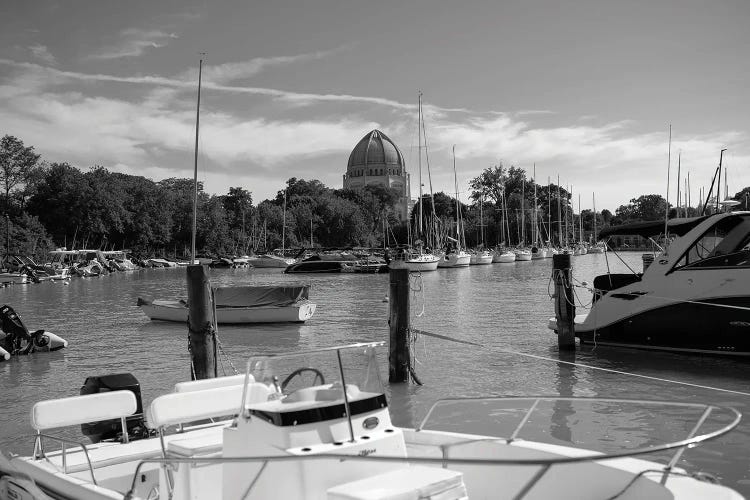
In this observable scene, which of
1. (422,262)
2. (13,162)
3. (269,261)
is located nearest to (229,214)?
(269,261)

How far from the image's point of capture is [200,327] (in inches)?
511

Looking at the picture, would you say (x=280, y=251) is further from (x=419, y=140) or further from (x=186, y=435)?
(x=186, y=435)

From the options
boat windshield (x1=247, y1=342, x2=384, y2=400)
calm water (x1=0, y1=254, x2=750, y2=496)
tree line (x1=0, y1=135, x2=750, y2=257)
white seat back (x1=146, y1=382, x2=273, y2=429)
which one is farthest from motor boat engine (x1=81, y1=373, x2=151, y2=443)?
tree line (x1=0, y1=135, x2=750, y2=257)

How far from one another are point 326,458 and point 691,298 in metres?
13.7

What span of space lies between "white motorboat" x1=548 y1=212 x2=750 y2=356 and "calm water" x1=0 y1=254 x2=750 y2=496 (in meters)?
0.52

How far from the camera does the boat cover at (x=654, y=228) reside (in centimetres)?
1766

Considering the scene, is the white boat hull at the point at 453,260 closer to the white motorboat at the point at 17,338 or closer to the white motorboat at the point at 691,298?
the white motorboat at the point at 17,338

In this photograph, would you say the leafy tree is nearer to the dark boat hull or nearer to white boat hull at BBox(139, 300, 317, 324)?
white boat hull at BBox(139, 300, 317, 324)

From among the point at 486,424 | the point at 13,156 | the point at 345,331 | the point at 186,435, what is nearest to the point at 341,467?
the point at 186,435

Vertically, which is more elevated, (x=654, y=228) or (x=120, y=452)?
(x=654, y=228)

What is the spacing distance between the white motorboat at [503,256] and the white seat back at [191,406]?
85906 millimetres

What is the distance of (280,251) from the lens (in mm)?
104562

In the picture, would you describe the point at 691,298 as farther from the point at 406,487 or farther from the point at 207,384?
the point at 406,487

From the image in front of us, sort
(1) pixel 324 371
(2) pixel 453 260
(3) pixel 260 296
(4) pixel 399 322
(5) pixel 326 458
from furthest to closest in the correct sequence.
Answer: (2) pixel 453 260 → (3) pixel 260 296 → (4) pixel 399 322 → (1) pixel 324 371 → (5) pixel 326 458
